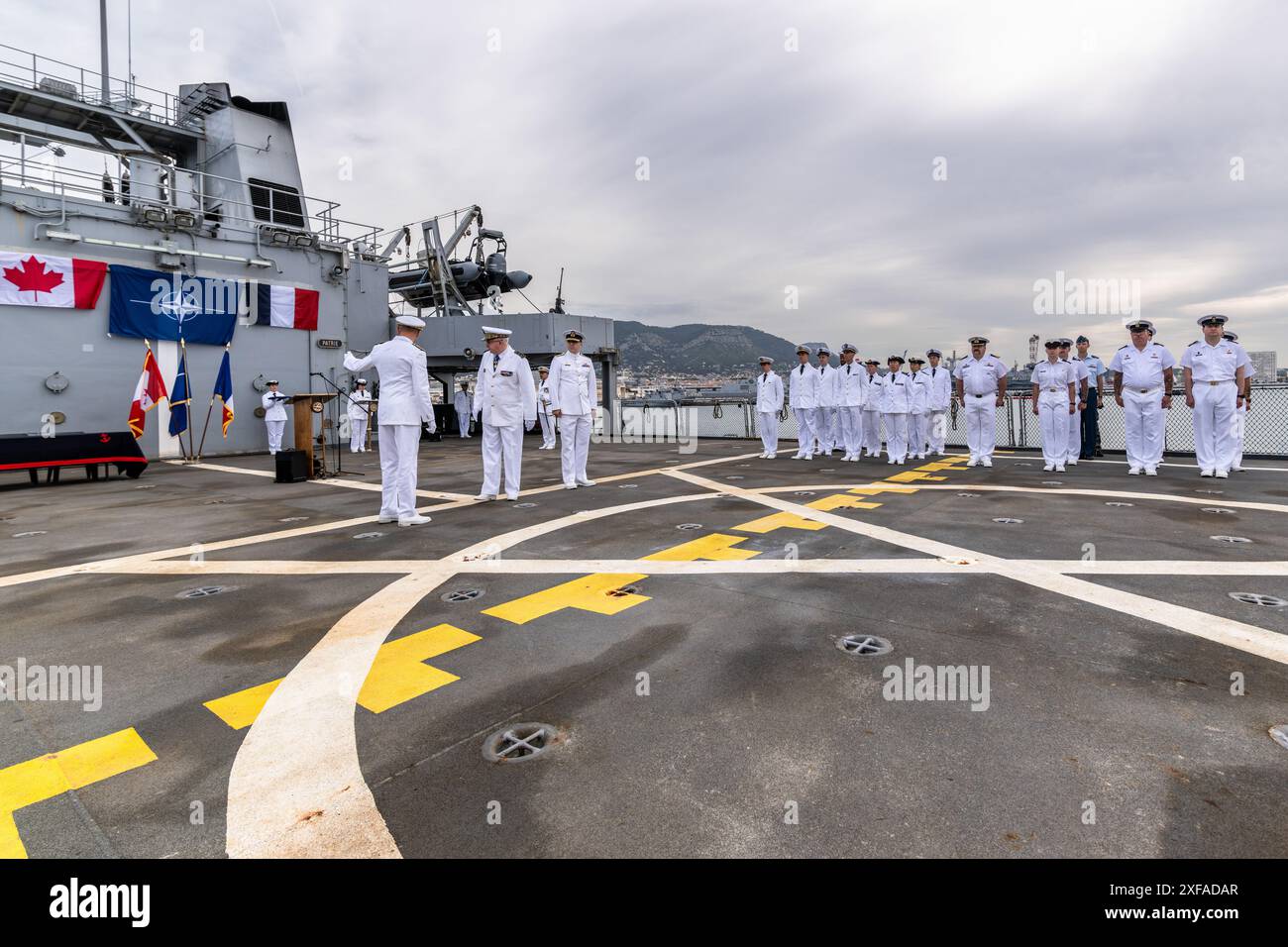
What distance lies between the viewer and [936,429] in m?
14.0

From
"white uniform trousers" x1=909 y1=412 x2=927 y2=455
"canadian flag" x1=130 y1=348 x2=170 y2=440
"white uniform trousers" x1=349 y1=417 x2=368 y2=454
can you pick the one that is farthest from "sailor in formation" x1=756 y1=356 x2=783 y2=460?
"canadian flag" x1=130 y1=348 x2=170 y2=440

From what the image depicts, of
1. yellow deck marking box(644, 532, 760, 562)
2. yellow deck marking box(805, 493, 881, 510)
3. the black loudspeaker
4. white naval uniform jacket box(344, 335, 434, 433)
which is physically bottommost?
yellow deck marking box(644, 532, 760, 562)

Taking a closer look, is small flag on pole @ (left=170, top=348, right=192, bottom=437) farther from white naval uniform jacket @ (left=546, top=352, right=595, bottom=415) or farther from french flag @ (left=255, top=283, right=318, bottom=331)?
white naval uniform jacket @ (left=546, top=352, right=595, bottom=415)

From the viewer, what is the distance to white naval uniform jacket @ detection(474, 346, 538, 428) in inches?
328

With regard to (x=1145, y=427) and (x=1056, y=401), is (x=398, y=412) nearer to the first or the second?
(x=1056, y=401)

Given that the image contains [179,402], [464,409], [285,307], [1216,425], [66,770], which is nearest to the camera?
[66,770]

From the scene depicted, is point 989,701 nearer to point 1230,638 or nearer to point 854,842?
point 854,842

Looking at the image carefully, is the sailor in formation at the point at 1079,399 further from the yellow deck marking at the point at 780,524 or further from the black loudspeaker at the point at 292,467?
the black loudspeaker at the point at 292,467

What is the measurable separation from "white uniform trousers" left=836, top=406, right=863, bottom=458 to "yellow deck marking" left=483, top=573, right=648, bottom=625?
10.0m

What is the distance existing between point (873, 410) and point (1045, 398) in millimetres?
3232

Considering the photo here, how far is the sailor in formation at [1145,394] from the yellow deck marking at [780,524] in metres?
6.76

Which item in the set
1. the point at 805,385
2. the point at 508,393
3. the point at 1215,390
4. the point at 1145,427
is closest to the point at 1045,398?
the point at 1145,427

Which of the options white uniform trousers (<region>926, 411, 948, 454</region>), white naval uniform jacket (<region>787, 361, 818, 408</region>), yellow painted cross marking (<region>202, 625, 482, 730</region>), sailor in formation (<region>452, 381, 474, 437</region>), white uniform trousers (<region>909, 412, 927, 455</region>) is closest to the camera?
yellow painted cross marking (<region>202, 625, 482, 730</region>)

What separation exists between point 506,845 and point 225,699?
1684 mm
